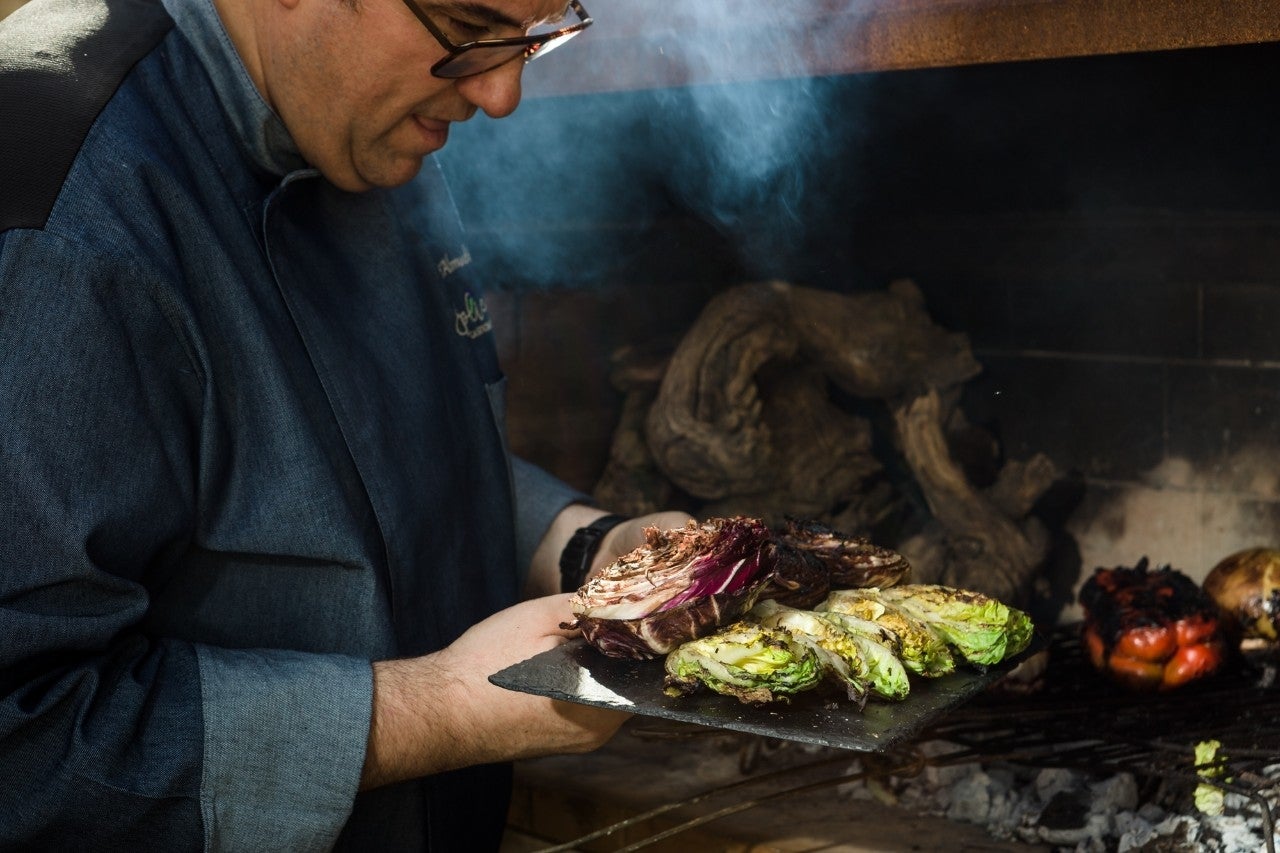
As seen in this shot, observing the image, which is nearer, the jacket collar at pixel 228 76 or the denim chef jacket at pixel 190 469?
the denim chef jacket at pixel 190 469

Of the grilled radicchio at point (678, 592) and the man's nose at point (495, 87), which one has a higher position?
the man's nose at point (495, 87)

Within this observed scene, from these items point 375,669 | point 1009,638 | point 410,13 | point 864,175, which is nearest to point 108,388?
point 375,669

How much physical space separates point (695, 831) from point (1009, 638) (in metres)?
0.91

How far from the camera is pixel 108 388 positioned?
5.44ft

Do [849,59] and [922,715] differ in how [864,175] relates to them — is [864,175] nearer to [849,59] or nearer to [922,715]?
[849,59]

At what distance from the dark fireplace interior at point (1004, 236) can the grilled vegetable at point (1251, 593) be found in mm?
517

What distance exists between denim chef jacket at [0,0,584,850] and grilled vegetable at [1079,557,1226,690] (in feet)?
4.73

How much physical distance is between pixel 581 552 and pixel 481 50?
1100mm

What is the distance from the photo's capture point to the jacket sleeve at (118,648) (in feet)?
5.25

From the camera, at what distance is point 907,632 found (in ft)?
6.06

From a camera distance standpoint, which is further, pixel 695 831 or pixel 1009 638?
pixel 695 831

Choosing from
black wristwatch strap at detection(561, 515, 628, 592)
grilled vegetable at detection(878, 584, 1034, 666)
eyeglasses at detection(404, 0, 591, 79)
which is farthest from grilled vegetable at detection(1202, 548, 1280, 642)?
eyeglasses at detection(404, 0, 591, 79)

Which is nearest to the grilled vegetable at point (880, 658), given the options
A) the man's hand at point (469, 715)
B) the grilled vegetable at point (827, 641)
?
the grilled vegetable at point (827, 641)

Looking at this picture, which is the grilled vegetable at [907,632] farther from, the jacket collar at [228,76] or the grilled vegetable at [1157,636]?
the jacket collar at [228,76]
